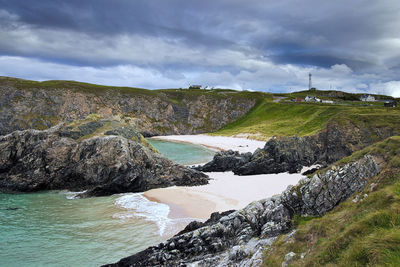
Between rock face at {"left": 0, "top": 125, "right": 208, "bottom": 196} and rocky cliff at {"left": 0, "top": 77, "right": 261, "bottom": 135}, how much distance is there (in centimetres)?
6542

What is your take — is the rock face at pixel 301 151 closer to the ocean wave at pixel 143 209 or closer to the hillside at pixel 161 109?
the ocean wave at pixel 143 209

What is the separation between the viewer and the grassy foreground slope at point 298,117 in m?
54.3

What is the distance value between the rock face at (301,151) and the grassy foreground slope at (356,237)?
28.7m

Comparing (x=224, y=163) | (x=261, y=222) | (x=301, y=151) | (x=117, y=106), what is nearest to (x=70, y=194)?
(x=224, y=163)

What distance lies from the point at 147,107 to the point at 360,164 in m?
130

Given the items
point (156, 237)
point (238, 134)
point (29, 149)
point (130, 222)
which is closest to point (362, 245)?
point (156, 237)

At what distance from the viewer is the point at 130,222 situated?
22.9 meters

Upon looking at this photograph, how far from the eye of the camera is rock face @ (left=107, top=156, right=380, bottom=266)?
14688mm

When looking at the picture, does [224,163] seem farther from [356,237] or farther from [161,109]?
[161,109]

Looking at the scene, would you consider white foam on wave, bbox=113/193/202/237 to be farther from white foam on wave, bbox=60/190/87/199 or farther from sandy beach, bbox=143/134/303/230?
white foam on wave, bbox=60/190/87/199

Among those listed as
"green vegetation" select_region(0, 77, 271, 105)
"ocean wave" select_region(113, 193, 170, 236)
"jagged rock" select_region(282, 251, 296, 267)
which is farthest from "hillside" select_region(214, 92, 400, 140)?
"jagged rock" select_region(282, 251, 296, 267)

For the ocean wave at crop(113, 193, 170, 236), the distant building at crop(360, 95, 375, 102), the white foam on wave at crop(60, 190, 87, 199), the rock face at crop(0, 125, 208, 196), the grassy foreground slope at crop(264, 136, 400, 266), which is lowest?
the white foam on wave at crop(60, 190, 87, 199)

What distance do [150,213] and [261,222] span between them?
13229mm

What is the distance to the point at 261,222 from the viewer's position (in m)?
16.0
